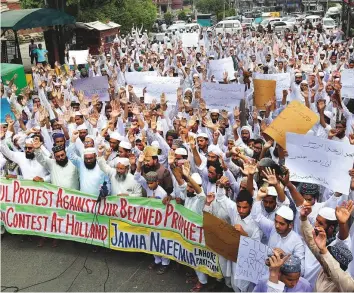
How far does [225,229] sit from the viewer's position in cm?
412

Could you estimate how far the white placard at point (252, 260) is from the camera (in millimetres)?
3627

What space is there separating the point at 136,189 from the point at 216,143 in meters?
1.53

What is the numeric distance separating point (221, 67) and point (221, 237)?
628cm

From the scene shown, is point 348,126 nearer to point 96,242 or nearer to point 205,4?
point 96,242

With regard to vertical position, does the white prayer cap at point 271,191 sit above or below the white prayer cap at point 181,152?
below

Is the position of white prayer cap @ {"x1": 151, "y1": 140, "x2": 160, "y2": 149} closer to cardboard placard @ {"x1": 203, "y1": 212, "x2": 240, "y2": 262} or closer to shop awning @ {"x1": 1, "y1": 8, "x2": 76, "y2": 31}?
cardboard placard @ {"x1": 203, "y1": 212, "x2": 240, "y2": 262}

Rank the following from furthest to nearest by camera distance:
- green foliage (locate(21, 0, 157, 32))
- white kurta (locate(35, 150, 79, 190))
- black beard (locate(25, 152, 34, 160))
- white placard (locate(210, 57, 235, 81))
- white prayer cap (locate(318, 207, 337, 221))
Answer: green foliage (locate(21, 0, 157, 32)) < white placard (locate(210, 57, 235, 81)) < black beard (locate(25, 152, 34, 160)) < white kurta (locate(35, 150, 79, 190)) < white prayer cap (locate(318, 207, 337, 221))

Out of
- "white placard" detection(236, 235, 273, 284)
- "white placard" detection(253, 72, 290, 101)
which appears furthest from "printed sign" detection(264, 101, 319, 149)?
"white placard" detection(253, 72, 290, 101)

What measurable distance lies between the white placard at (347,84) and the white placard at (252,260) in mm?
4773

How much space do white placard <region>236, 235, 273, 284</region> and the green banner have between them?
24.4 inches

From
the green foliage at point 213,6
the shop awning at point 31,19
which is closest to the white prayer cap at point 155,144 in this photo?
the shop awning at point 31,19

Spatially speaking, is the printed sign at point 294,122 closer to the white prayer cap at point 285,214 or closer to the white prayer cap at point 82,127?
the white prayer cap at point 285,214

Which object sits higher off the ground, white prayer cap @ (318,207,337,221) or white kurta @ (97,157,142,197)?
white prayer cap @ (318,207,337,221)

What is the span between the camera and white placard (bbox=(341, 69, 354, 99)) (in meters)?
7.45
